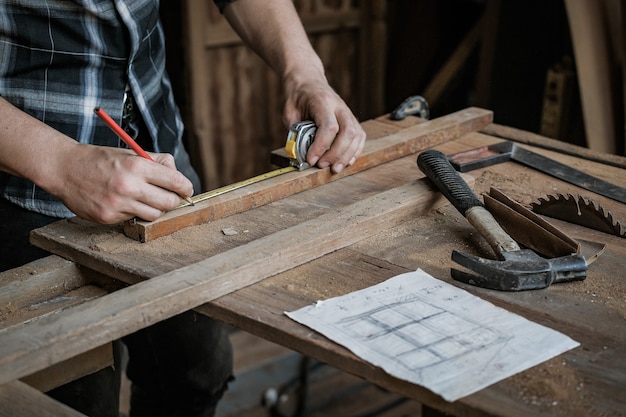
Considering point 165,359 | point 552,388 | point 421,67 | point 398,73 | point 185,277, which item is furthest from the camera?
point 398,73

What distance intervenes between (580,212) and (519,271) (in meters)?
0.35

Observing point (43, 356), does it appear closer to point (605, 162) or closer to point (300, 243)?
point (300, 243)

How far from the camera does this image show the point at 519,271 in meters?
1.53

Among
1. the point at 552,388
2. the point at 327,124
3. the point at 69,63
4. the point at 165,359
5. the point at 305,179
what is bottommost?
the point at 165,359

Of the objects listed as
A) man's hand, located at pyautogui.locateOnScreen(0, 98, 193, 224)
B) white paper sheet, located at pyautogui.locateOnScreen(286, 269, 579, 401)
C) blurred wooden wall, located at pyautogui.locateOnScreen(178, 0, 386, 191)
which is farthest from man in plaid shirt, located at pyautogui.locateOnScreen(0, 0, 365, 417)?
blurred wooden wall, located at pyautogui.locateOnScreen(178, 0, 386, 191)

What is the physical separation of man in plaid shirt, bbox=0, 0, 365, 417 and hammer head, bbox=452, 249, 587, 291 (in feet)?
1.69

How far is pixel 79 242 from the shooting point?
5.56 feet

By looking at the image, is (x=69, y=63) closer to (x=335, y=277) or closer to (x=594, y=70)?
(x=335, y=277)

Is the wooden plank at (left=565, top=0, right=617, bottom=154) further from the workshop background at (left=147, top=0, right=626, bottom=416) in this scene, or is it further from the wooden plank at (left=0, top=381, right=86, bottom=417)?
the wooden plank at (left=0, top=381, right=86, bottom=417)

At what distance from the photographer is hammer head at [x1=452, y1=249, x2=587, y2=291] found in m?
1.53

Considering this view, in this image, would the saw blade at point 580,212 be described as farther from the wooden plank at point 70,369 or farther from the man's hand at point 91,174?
the wooden plank at point 70,369

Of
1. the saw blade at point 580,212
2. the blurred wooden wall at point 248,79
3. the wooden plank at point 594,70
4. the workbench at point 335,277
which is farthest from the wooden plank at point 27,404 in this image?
the blurred wooden wall at point 248,79

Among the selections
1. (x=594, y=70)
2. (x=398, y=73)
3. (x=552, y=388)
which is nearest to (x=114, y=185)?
(x=552, y=388)

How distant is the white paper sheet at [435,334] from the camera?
1.29 metres
